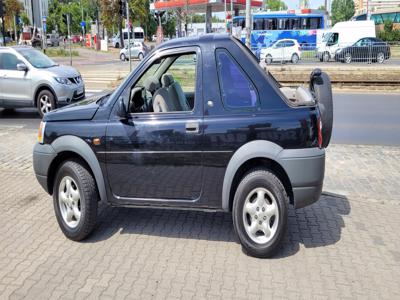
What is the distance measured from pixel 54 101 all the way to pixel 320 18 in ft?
115

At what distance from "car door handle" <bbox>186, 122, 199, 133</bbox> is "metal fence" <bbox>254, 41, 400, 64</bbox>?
2372cm

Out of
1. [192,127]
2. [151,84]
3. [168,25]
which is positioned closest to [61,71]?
[151,84]

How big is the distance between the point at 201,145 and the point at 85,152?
1.17 metres

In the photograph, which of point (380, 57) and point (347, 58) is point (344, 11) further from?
point (380, 57)

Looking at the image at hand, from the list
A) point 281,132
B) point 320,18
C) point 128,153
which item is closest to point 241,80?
point 281,132

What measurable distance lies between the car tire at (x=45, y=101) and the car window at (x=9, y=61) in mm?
1086

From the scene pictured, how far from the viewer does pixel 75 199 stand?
480 cm

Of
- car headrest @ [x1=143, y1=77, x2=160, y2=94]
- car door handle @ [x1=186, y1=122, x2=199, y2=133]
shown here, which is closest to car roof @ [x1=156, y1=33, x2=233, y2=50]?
car headrest @ [x1=143, y1=77, x2=160, y2=94]

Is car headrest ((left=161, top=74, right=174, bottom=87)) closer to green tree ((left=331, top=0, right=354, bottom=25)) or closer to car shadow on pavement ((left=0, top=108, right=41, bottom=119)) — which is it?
car shadow on pavement ((left=0, top=108, right=41, bottom=119))

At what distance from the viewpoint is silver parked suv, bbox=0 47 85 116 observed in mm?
12641

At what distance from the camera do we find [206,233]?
496 centimetres

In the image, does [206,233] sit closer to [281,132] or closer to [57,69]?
[281,132]

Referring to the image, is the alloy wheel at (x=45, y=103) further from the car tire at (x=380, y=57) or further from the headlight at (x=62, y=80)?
the car tire at (x=380, y=57)

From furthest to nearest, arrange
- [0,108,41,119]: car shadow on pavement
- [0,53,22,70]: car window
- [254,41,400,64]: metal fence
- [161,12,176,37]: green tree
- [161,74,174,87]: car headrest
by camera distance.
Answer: [161,12,176,37]: green tree
[254,41,400,64]: metal fence
[0,108,41,119]: car shadow on pavement
[0,53,22,70]: car window
[161,74,174,87]: car headrest
